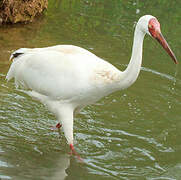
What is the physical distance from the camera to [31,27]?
416 inches

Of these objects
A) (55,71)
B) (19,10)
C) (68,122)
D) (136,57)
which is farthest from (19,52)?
(19,10)

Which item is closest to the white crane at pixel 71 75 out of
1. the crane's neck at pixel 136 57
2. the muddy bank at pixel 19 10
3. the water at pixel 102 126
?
the crane's neck at pixel 136 57

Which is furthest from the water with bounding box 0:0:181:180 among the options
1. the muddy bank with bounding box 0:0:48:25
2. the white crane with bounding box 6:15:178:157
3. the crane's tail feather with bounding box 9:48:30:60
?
the crane's tail feather with bounding box 9:48:30:60

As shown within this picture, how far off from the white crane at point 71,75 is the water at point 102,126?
0.42 meters

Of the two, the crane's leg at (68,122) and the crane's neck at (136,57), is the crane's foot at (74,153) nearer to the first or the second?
the crane's leg at (68,122)

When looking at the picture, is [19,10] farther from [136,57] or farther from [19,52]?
[136,57]

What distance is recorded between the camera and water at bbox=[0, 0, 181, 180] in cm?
551

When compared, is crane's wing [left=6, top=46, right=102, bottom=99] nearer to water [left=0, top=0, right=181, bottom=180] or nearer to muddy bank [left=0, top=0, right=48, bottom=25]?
water [left=0, top=0, right=181, bottom=180]

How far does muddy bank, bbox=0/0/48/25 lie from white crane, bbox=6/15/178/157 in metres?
4.04

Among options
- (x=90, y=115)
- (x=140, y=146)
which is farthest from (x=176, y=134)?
(x=90, y=115)

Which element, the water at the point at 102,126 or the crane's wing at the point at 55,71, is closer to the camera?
the water at the point at 102,126

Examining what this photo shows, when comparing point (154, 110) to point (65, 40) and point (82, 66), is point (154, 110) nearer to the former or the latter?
point (82, 66)

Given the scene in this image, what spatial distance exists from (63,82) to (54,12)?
653cm

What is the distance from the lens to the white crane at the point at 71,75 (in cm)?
527
